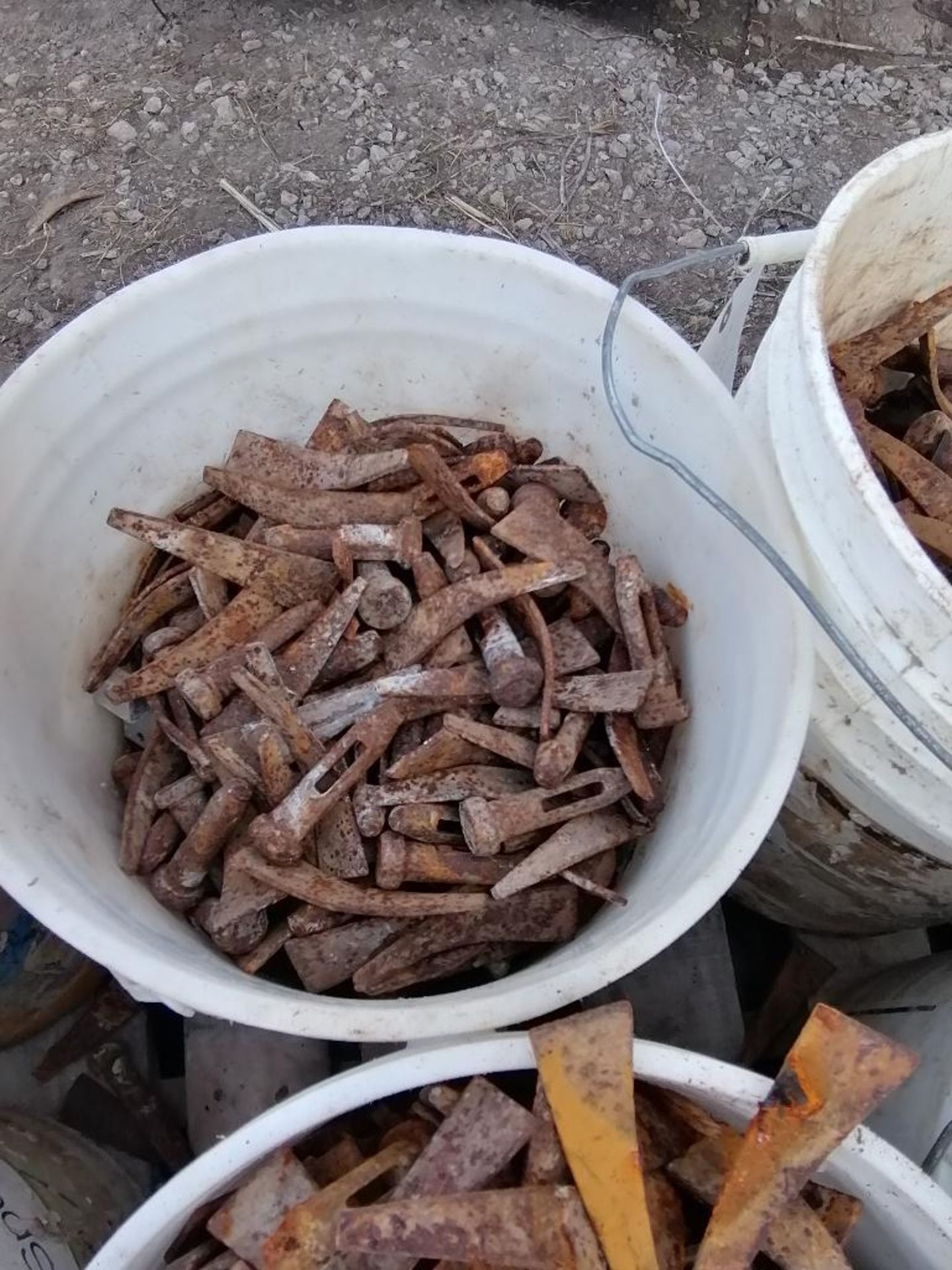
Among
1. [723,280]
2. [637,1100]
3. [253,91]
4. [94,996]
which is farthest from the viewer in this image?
[253,91]

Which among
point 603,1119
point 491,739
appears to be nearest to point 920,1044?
point 603,1119

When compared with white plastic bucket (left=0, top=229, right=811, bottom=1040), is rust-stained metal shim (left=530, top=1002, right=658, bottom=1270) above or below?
below

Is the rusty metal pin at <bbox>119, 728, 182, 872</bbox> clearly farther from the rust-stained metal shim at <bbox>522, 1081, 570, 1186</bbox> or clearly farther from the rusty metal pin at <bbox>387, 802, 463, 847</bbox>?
the rust-stained metal shim at <bbox>522, 1081, 570, 1186</bbox>

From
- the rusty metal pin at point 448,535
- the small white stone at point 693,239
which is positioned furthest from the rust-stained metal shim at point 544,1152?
the small white stone at point 693,239

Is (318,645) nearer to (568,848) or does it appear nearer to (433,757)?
(433,757)

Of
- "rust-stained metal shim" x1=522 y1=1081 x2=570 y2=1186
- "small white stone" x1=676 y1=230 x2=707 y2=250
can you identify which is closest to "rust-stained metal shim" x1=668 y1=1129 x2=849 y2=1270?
"rust-stained metal shim" x1=522 y1=1081 x2=570 y2=1186

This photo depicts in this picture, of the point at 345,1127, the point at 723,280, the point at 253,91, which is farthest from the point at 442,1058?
the point at 253,91

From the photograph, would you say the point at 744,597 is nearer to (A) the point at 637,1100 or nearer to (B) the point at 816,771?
(B) the point at 816,771
